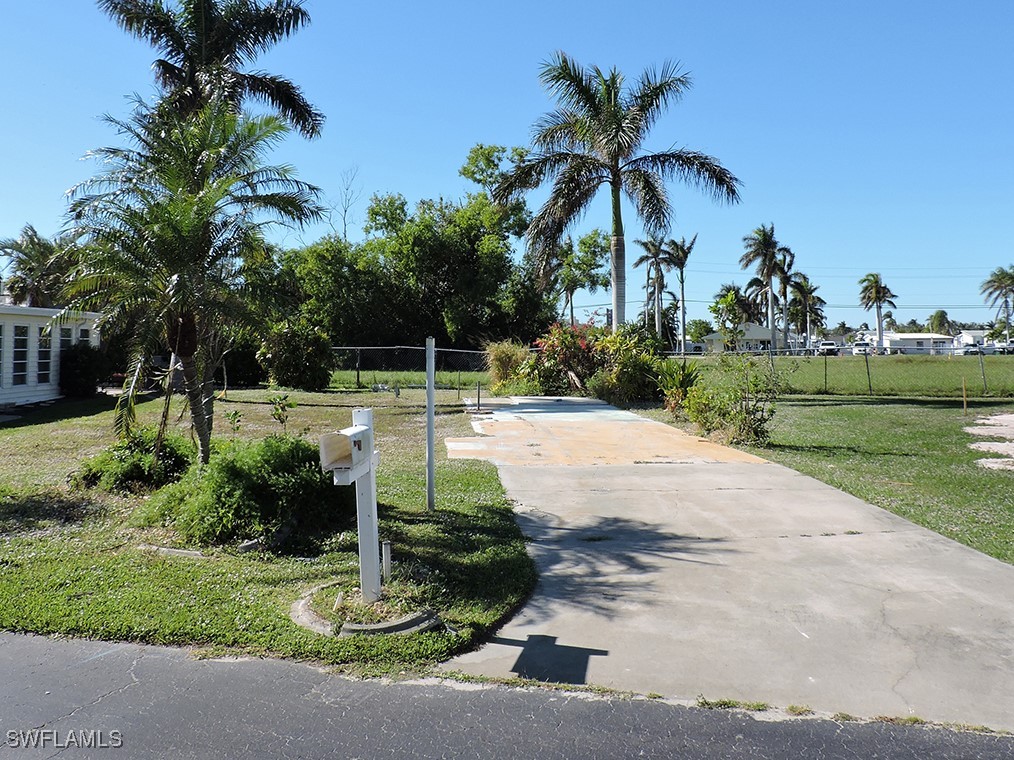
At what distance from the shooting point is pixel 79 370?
1980 cm

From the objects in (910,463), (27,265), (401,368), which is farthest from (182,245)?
(27,265)

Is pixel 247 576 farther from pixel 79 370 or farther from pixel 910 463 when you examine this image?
pixel 79 370

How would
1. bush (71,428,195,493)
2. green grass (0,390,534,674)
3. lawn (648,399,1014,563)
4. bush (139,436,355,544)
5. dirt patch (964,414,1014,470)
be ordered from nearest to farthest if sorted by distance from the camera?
green grass (0,390,534,674)
bush (139,436,355,544)
lawn (648,399,1014,563)
bush (71,428,195,493)
dirt patch (964,414,1014,470)

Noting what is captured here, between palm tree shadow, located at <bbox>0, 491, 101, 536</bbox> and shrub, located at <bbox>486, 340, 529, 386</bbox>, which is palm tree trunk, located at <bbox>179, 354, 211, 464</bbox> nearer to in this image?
palm tree shadow, located at <bbox>0, 491, 101, 536</bbox>

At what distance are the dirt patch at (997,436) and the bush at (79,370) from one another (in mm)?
20698

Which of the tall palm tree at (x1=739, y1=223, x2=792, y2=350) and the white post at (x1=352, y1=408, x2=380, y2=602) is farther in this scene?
the tall palm tree at (x1=739, y1=223, x2=792, y2=350)

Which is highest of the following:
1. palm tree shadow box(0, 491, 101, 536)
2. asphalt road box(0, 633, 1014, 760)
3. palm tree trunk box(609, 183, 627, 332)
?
palm tree trunk box(609, 183, 627, 332)

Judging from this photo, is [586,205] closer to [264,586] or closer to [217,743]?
[264,586]

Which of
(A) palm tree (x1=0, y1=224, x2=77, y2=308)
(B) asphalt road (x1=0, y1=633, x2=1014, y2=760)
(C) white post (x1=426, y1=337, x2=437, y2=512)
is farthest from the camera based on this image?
(A) palm tree (x1=0, y1=224, x2=77, y2=308)

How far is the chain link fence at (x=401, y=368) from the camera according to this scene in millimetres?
25562

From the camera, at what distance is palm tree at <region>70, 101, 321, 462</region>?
24.5 ft

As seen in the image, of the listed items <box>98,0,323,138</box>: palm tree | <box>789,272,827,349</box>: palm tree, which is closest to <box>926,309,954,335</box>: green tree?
<box>789,272,827,349</box>: palm tree

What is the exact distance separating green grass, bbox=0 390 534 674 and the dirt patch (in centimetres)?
723

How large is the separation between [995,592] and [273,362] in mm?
21451
